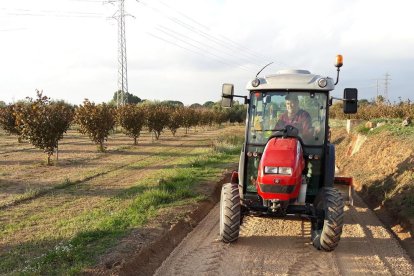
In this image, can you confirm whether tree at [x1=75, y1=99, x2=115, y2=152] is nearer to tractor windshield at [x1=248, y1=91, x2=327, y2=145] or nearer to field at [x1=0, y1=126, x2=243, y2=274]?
field at [x1=0, y1=126, x2=243, y2=274]

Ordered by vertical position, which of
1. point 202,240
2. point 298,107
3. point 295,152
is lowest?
point 202,240

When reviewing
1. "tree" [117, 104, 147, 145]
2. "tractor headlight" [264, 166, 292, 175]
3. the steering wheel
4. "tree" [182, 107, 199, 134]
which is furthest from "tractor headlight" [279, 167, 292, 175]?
"tree" [182, 107, 199, 134]

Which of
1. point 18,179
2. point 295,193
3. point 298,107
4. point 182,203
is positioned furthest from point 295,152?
point 18,179

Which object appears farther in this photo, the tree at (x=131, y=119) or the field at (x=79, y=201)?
the tree at (x=131, y=119)

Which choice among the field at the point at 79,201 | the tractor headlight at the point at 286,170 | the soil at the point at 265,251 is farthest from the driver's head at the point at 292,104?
the field at the point at 79,201

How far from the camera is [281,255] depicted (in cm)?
637

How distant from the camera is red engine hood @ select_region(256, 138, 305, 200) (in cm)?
600

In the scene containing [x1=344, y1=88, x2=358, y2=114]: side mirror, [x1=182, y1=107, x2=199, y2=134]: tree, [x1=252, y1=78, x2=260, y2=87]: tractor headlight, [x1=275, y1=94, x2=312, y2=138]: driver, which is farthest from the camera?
[x1=182, y1=107, x2=199, y2=134]: tree

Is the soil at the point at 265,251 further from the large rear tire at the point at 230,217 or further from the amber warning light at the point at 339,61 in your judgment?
the amber warning light at the point at 339,61

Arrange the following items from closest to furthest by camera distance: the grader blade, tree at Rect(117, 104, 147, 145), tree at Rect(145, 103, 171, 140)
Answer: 1. the grader blade
2. tree at Rect(117, 104, 147, 145)
3. tree at Rect(145, 103, 171, 140)

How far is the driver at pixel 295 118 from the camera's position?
6914 mm

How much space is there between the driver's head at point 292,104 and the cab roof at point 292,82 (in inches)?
7.0

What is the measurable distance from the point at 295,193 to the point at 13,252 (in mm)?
4247

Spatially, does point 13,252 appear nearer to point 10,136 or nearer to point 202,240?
point 202,240
